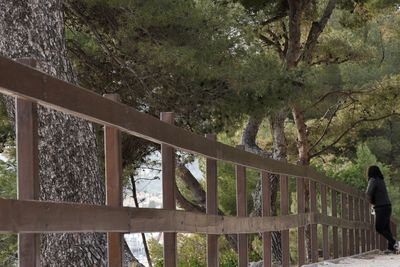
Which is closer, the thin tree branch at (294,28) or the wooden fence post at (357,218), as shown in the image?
the wooden fence post at (357,218)

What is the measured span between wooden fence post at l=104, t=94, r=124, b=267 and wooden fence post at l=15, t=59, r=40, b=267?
0.96 m

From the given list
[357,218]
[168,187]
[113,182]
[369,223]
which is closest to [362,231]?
[357,218]

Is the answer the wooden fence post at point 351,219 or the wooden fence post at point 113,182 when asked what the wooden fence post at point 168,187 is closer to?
the wooden fence post at point 113,182

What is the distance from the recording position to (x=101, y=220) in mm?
4219

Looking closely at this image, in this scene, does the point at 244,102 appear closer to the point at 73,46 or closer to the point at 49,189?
the point at 73,46

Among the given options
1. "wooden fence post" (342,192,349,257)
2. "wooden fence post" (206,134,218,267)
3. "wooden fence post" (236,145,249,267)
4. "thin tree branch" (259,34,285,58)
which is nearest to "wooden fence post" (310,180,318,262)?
"wooden fence post" (342,192,349,257)

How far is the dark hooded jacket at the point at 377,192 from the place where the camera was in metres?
13.7

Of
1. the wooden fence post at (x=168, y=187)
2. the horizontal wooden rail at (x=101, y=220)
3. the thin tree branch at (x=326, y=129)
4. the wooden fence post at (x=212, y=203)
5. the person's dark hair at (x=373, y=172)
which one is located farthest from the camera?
the thin tree branch at (x=326, y=129)

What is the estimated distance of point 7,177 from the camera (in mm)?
16641

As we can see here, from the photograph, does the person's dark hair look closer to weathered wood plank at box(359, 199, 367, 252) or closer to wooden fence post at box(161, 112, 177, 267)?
weathered wood plank at box(359, 199, 367, 252)

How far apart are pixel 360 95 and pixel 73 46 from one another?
425 inches

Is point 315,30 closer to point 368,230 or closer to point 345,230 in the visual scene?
point 368,230

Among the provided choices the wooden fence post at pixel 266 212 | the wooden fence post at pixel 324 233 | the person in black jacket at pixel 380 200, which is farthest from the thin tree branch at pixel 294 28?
the wooden fence post at pixel 266 212

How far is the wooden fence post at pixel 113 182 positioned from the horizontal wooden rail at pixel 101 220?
85mm
